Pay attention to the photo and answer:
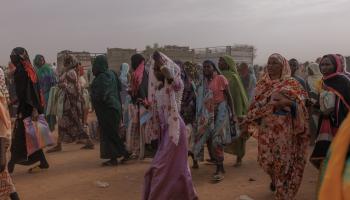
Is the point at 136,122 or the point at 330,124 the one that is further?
the point at 136,122

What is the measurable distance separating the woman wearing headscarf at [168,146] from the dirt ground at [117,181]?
4.14 feet

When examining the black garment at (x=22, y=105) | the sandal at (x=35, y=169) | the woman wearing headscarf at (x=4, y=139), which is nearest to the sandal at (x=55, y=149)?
the sandal at (x=35, y=169)

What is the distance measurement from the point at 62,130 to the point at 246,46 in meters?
17.9

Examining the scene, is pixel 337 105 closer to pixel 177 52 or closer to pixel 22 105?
pixel 22 105

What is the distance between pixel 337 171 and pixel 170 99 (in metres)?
3.19

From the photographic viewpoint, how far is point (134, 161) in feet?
27.6

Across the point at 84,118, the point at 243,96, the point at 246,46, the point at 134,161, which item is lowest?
the point at 134,161

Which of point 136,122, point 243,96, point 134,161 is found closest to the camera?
point 136,122

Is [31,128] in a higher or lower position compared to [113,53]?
lower

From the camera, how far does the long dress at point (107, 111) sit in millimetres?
7996

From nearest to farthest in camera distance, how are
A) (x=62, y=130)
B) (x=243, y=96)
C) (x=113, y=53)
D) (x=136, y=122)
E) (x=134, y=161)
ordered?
1. (x=136, y=122)
2. (x=243, y=96)
3. (x=134, y=161)
4. (x=62, y=130)
5. (x=113, y=53)

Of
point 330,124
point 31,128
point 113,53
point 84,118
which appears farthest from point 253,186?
point 113,53

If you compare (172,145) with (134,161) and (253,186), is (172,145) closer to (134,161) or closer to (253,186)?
(253,186)

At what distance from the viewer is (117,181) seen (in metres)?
6.98
